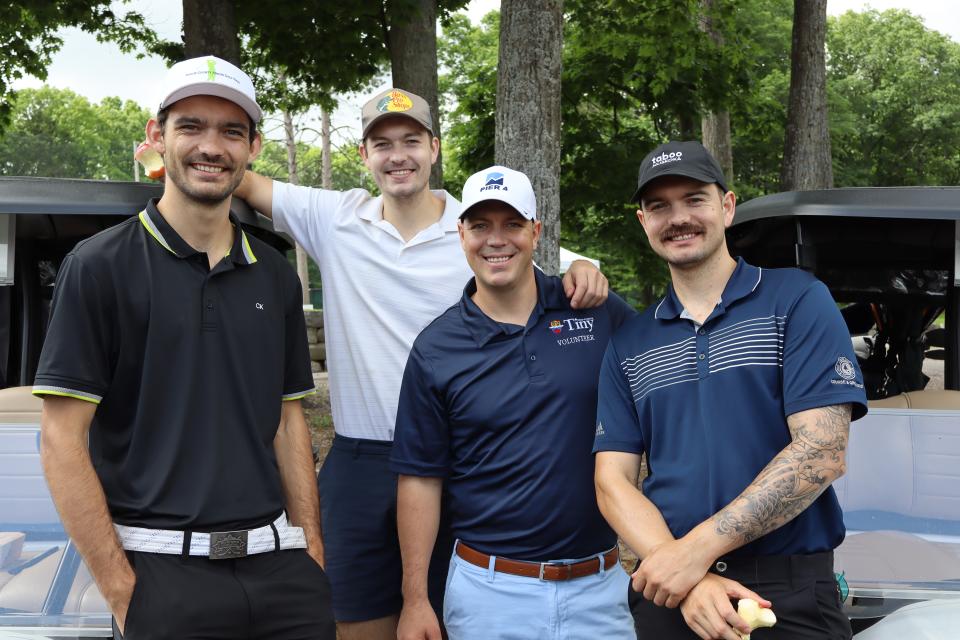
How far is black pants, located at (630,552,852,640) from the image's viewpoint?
2275mm

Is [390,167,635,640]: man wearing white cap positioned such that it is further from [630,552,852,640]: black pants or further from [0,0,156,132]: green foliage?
[0,0,156,132]: green foliage

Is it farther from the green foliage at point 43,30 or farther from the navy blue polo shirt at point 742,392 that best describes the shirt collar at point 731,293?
the green foliage at point 43,30

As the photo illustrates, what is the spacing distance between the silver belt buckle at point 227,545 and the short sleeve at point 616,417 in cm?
97

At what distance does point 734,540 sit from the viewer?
2225mm

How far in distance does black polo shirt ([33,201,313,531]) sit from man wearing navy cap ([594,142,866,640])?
3.20ft

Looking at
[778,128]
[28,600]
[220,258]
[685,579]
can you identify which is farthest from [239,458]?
[778,128]

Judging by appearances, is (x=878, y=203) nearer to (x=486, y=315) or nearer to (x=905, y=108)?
(x=486, y=315)

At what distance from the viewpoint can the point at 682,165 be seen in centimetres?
254

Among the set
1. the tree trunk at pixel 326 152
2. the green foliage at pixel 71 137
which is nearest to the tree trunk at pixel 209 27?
the tree trunk at pixel 326 152

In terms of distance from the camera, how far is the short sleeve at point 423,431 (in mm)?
2893

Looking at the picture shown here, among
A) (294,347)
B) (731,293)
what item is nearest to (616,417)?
(731,293)

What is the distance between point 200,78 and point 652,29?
916cm

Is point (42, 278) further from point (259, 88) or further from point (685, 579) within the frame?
point (259, 88)

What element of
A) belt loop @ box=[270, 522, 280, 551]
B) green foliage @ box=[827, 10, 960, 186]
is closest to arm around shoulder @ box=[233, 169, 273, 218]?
belt loop @ box=[270, 522, 280, 551]
